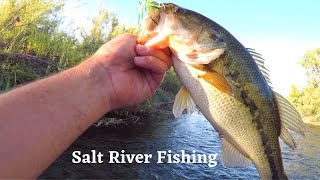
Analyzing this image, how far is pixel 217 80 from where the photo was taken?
223cm

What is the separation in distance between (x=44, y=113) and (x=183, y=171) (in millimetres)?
7609

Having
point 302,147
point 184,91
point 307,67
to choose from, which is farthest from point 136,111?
point 307,67

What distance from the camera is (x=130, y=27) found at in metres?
18.0

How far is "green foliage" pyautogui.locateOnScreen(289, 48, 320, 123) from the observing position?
37.5 meters

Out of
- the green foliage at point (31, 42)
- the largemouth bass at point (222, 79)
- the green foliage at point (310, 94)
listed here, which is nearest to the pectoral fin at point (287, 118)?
the largemouth bass at point (222, 79)

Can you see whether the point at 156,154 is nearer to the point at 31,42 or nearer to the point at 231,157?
the point at 31,42

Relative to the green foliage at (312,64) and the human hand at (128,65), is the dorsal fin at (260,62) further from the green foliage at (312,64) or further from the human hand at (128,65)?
the green foliage at (312,64)

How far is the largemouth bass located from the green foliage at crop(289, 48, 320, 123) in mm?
36386

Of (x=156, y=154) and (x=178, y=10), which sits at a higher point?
(x=178, y=10)

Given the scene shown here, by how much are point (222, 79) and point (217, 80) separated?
4 centimetres

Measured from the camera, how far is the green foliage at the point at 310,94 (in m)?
37.5

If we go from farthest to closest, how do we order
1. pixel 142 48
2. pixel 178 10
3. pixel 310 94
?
1. pixel 310 94
2. pixel 178 10
3. pixel 142 48

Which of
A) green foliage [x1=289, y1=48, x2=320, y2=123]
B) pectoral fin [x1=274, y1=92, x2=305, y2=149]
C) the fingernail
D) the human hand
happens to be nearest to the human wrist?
the human hand

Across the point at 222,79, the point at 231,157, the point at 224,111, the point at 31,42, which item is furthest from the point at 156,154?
the point at 222,79
